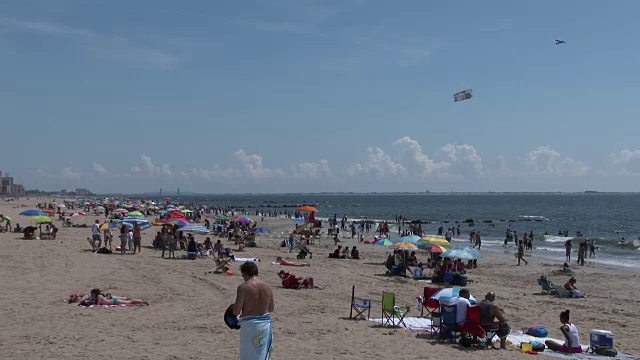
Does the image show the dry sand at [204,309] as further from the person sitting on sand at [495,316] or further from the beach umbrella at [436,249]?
the beach umbrella at [436,249]

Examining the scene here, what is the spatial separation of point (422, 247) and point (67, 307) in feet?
45.3

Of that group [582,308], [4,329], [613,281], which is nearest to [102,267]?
[4,329]

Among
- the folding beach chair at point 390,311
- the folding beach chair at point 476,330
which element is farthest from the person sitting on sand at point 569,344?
the folding beach chair at point 390,311

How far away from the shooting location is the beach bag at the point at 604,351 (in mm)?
9492

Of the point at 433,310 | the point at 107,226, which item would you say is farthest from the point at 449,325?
the point at 107,226

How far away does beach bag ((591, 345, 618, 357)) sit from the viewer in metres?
9.49

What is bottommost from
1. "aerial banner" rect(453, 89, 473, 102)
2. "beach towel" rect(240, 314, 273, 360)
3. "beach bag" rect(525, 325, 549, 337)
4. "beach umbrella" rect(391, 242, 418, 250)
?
"beach bag" rect(525, 325, 549, 337)

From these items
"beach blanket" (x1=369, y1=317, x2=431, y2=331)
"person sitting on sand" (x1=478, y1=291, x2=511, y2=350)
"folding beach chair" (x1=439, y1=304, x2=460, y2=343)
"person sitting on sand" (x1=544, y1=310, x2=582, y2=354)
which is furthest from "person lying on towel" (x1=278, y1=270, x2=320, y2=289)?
"person sitting on sand" (x1=544, y1=310, x2=582, y2=354)

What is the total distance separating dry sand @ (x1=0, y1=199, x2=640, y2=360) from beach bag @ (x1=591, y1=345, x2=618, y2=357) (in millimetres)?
1148

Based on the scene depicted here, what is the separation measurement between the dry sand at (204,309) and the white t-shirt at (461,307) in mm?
558

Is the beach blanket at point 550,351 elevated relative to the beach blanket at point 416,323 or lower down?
lower down

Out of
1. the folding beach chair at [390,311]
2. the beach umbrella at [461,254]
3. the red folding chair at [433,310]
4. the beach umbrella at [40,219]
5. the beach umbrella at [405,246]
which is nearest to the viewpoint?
the red folding chair at [433,310]

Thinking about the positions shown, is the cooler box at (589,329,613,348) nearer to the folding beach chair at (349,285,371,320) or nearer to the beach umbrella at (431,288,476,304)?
the beach umbrella at (431,288,476,304)

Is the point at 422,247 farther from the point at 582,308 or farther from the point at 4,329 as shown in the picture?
the point at 4,329
